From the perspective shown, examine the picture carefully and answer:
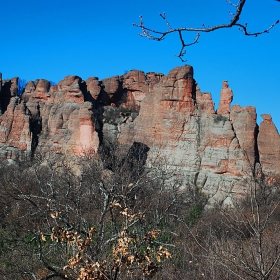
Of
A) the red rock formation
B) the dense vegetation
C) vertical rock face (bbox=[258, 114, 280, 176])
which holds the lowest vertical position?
the dense vegetation

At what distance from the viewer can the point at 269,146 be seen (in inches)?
1240

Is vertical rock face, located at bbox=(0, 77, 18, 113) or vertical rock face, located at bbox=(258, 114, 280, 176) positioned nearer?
vertical rock face, located at bbox=(258, 114, 280, 176)

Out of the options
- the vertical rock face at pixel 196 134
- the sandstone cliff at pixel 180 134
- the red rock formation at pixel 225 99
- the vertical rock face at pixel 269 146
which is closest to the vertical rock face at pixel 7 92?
the sandstone cliff at pixel 180 134

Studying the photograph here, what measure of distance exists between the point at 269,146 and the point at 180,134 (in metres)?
6.79

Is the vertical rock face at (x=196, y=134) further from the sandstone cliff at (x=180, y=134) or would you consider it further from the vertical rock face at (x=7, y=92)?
the vertical rock face at (x=7, y=92)

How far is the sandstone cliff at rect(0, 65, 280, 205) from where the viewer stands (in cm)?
3111

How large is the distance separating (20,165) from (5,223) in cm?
1735

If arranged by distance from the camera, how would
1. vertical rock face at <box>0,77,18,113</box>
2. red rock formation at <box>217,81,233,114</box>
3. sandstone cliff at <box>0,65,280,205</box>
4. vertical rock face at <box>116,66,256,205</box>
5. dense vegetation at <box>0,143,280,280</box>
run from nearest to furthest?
dense vegetation at <box>0,143,280,280</box>
vertical rock face at <box>116,66,256,205</box>
sandstone cliff at <box>0,65,280,205</box>
red rock formation at <box>217,81,233,114</box>
vertical rock face at <box>0,77,18,113</box>

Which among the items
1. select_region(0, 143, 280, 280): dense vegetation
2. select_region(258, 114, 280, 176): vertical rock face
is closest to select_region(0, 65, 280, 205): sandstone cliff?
select_region(258, 114, 280, 176): vertical rock face

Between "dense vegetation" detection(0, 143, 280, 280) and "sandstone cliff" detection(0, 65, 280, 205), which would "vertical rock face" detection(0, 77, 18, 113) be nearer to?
"sandstone cliff" detection(0, 65, 280, 205)

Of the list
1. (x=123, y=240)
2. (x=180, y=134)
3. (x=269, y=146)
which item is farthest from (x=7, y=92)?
(x=123, y=240)

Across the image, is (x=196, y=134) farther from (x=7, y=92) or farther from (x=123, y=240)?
(x=123, y=240)

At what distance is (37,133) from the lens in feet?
134

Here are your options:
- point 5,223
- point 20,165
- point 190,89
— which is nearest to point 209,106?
point 190,89
